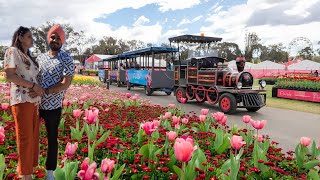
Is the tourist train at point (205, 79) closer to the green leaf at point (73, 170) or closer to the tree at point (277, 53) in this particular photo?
the green leaf at point (73, 170)

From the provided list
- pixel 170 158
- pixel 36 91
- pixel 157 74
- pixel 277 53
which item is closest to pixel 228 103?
pixel 157 74

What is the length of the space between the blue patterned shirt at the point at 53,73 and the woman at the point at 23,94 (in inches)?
4.2

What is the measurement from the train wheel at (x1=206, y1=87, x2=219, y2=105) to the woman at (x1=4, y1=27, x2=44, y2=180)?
8.24m

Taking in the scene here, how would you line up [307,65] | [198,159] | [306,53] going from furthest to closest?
[306,53] → [307,65] → [198,159]

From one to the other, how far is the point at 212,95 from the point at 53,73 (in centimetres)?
848

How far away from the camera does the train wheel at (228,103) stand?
9641 mm

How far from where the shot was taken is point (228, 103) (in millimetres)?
9750

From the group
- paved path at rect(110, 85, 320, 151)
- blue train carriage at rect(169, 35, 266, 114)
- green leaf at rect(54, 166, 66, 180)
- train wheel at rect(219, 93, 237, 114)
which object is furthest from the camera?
blue train carriage at rect(169, 35, 266, 114)

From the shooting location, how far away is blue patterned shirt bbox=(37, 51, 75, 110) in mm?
3004

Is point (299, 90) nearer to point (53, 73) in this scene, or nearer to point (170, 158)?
point (170, 158)

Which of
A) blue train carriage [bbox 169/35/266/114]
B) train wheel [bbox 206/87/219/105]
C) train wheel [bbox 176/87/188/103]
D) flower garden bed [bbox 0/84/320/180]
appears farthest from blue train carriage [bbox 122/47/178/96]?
flower garden bed [bbox 0/84/320/180]

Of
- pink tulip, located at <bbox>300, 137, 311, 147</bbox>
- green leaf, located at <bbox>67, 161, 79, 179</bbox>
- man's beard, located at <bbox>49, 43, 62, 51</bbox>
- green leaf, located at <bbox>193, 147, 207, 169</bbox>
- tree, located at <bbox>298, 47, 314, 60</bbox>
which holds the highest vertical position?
tree, located at <bbox>298, 47, 314, 60</bbox>

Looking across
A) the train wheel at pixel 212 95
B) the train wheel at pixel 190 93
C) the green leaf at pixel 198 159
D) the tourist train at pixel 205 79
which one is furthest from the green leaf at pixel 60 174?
the train wheel at pixel 190 93

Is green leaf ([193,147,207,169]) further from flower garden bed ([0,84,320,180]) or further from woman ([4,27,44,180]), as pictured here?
woman ([4,27,44,180])
